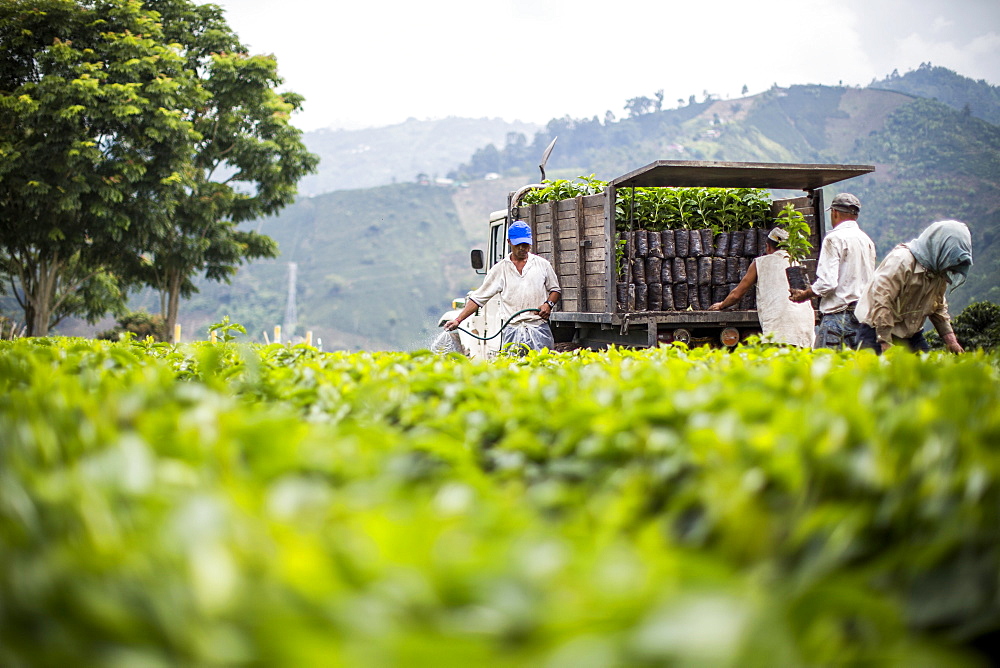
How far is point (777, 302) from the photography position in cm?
854

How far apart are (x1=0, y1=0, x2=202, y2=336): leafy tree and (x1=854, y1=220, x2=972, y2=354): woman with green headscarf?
23.0m

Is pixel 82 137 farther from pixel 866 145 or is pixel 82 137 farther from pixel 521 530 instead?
pixel 866 145

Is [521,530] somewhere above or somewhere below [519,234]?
below

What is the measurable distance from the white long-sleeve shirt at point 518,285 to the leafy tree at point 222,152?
73.3 feet

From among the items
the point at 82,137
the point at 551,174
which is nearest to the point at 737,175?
the point at 82,137

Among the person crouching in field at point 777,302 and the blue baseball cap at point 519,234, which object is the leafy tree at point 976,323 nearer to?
the person crouching in field at point 777,302

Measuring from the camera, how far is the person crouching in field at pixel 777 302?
8430 mm

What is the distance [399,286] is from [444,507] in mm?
110026

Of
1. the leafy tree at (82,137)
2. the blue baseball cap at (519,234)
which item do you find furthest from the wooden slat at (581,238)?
the leafy tree at (82,137)

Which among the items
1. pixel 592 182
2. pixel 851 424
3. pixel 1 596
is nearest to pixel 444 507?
pixel 1 596

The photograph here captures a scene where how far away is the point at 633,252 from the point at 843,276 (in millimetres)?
2737

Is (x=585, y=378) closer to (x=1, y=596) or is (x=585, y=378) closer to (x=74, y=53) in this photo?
(x=1, y=596)

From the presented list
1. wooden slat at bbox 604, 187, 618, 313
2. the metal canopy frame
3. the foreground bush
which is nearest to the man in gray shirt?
the metal canopy frame

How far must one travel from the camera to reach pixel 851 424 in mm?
1569
